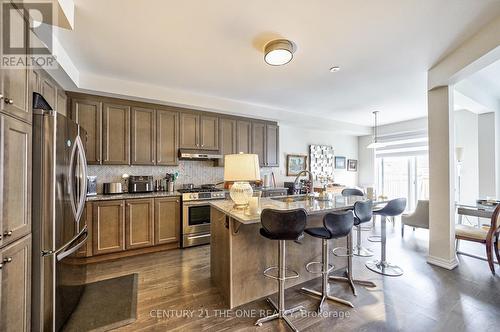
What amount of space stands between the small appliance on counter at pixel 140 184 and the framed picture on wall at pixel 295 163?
11.2 ft

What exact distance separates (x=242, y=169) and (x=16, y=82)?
168cm

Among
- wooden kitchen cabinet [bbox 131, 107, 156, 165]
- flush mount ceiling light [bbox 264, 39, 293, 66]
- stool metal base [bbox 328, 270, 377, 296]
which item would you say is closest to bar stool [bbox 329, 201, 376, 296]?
stool metal base [bbox 328, 270, 377, 296]

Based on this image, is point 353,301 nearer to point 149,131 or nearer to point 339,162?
point 149,131

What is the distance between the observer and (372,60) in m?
2.68

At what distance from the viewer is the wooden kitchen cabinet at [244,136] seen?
4493mm

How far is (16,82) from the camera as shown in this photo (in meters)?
1.30

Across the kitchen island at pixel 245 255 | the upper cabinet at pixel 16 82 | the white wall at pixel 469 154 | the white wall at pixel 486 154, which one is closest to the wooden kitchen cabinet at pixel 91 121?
the upper cabinet at pixel 16 82

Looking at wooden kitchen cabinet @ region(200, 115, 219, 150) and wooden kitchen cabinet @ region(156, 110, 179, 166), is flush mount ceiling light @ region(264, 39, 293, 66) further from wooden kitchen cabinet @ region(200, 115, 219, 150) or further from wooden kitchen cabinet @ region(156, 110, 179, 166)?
wooden kitchen cabinet @ region(156, 110, 179, 166)

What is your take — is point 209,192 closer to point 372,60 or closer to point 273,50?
point 273,50

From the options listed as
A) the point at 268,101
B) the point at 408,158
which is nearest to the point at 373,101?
the point at 268,101

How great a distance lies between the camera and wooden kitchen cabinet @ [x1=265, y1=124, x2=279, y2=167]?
489 centimetres

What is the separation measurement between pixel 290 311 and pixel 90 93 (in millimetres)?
3982

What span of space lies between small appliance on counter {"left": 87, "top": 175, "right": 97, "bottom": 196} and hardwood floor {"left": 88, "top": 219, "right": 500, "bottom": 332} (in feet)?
3.65

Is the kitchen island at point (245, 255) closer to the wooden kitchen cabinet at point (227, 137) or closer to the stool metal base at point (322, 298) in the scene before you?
the stool metal base at point (322, 298)
